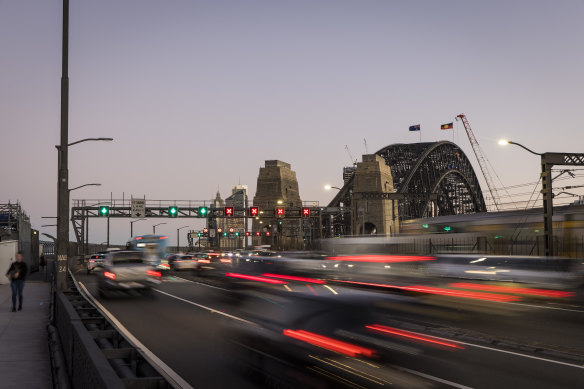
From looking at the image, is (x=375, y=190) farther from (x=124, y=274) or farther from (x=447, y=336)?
(x=447, y=336)

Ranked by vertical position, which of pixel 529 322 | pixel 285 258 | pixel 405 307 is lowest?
pixel 529 322

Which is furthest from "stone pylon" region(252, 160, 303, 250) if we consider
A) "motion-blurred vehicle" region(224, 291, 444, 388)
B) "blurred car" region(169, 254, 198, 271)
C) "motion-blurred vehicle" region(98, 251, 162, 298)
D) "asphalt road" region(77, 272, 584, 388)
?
"motion-blurred vehicle" region(224, 291, 444, 388)

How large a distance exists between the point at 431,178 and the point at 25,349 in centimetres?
12893

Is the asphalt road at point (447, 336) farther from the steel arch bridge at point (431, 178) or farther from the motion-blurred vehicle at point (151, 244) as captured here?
the steel arch bridge at point (431, 178)

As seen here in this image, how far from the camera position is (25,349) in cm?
1127

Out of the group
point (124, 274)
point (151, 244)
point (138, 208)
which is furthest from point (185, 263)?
point (138, 208)

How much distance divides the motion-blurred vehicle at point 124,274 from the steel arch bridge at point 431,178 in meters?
98.7

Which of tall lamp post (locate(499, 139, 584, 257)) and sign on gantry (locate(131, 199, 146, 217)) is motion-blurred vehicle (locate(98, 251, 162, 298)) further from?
sign on gantry (locate(131, 199, 146, 217))

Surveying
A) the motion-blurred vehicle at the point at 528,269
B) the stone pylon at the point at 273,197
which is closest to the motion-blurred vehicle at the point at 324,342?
the motion-blurred vehicle at the point at 528,269

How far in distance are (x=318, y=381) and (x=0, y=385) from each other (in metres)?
4.34

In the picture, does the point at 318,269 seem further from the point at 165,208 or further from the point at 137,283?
the point at 165,208

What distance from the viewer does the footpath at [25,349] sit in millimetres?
8711

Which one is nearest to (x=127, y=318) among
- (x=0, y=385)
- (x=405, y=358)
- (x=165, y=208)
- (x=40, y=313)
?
(x=40, y=313)

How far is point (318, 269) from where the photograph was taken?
987cm
